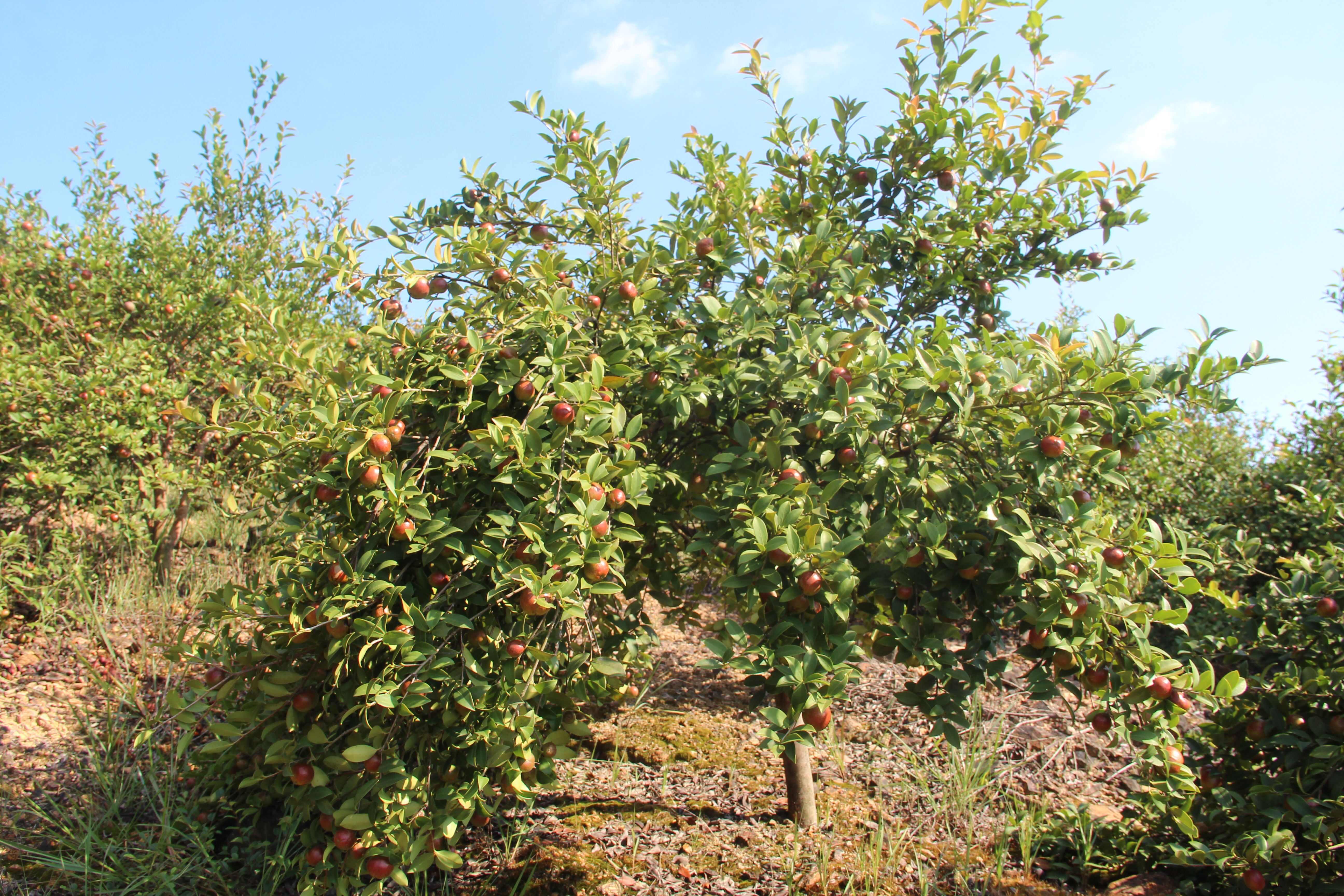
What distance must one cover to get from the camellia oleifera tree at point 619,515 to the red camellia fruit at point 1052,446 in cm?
2

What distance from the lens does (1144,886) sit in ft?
7.95

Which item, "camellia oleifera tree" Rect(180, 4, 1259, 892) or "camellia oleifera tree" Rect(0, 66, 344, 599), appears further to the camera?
"camellia oleifera tree" Rect(0, 66, 344, 599)

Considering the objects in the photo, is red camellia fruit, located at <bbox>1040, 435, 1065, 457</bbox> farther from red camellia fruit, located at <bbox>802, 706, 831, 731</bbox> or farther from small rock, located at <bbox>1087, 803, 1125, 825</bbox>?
small rock, located at <bbox>1087, 803, 1125, 825</bbox>

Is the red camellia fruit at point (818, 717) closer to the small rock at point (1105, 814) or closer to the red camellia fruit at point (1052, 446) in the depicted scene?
the red camellia fruit at point (1052, 446)

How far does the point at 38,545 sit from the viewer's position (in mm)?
4434

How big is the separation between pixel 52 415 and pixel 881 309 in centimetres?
483

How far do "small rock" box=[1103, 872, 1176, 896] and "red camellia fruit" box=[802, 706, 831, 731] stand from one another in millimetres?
1495

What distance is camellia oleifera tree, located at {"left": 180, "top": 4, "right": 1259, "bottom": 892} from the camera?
185 centimetres

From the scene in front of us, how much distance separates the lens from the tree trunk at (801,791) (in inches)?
111

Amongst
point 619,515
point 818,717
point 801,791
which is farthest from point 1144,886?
point 619,515

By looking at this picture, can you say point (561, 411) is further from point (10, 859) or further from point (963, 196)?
point (10, 859)

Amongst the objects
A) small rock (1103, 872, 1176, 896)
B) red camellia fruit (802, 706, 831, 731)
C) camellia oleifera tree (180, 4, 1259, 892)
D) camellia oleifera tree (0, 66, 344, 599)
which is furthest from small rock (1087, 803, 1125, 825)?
camellia oleifera tree (0, 66, 344, 599)

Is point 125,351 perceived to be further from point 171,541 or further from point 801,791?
point 801,791

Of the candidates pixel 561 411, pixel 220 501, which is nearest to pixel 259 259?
pixel 220 501
